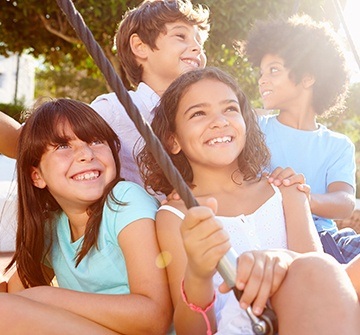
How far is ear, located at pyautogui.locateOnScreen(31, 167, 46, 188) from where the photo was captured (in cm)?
172

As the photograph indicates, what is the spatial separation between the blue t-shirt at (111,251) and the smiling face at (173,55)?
2.37ft

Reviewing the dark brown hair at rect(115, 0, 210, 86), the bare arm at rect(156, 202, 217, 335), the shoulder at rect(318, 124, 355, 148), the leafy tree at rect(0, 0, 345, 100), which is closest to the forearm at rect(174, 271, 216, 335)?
the bare arm at rect(156, 202, 217, 335)

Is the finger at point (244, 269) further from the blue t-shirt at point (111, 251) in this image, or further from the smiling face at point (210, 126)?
the smiling face at point (210, 126)

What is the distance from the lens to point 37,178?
1735 mm

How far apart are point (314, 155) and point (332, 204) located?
0.26 metres

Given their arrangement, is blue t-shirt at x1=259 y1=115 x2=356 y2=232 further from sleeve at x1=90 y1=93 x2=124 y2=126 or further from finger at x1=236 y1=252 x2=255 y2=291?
finger at x1=236 y1=252 x2=255 y2=291

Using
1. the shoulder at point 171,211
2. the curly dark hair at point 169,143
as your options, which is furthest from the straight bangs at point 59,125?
the shoulder at point 171,211

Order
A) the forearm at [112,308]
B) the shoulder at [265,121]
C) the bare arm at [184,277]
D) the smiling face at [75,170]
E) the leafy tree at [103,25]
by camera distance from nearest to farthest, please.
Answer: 1. the bare arm at [184,277]
2. the forearm at [112,308]
3. the smiling face at [75,170]
4. the shoulder at [265,121]
5. the leafy tree at [103,25]

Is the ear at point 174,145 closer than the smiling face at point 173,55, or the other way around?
the ear at point 174,145

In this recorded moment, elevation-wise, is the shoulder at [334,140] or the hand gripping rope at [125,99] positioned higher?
the shoulder at [334,140]

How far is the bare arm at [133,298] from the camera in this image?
1424 mm

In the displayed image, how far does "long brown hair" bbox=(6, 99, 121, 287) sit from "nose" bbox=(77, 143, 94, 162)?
0.11ft

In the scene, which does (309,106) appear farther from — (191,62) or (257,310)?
(257,310)

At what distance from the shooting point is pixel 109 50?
21.4 feet
